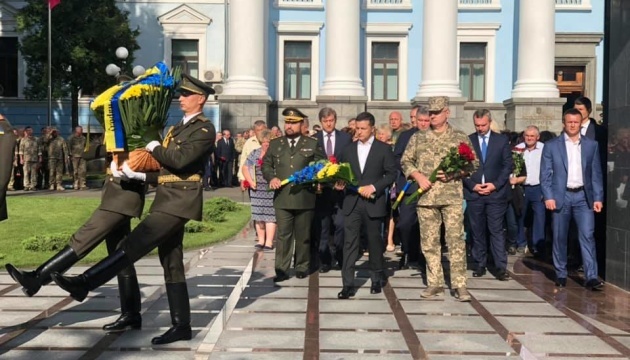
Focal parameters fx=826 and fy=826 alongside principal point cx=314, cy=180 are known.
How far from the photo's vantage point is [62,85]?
31.1 metres

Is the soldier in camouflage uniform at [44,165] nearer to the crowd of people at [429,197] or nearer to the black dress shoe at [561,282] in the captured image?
the crowd of people at [429,197]

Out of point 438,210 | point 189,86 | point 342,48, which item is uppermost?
point 342,48

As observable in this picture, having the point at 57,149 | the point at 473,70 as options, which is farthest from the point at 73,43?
the point at 473,70

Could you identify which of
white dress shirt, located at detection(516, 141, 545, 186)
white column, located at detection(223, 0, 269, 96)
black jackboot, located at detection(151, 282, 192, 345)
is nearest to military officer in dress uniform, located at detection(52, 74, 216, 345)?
black jackboot, located at detection(151, 282, 192, 345)

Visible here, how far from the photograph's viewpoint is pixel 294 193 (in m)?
9.71

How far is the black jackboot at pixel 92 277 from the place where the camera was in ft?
20.1

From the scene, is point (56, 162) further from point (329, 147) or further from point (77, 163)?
point (329, 147)

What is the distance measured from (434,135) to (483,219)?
1.97 metres

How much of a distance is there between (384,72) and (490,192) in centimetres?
2484

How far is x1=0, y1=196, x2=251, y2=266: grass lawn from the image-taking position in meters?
11.0

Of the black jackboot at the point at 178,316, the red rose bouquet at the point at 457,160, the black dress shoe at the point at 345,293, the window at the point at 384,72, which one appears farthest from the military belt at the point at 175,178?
the window at the point at 384,72

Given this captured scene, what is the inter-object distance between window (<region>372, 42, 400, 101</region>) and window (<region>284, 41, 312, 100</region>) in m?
2.75

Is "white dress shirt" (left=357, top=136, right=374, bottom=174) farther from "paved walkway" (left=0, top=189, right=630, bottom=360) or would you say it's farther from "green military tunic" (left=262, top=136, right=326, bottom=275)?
"paved walkway" (left=0, top=189, right=630, bottom=360)

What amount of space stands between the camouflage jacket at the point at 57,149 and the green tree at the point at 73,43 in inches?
263
